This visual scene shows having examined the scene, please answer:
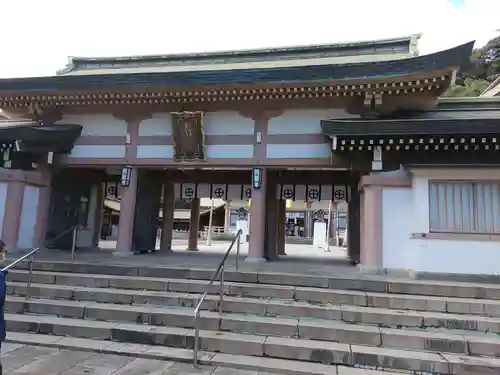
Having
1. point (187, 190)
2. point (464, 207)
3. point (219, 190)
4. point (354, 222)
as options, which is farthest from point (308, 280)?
point (187, 190)

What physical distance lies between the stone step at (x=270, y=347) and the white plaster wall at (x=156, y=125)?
558 cm

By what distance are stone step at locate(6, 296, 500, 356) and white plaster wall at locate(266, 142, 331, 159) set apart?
4.56m

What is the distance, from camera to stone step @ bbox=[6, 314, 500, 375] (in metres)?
4.98

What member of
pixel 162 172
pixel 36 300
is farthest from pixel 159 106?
pixel 36 300

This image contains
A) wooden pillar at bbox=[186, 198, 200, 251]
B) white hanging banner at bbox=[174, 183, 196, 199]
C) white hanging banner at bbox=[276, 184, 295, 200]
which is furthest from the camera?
wooden pillar at bbox=[186, 198, 200, 251]

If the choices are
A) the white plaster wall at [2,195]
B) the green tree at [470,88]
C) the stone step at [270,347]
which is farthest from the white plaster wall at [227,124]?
the green tree at [470,88]

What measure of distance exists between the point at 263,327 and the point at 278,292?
3.81 ft

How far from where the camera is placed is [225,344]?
5508mm

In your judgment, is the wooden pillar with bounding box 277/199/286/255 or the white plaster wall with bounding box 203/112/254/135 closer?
the white plaster wall with bounding box 203/112/254/135

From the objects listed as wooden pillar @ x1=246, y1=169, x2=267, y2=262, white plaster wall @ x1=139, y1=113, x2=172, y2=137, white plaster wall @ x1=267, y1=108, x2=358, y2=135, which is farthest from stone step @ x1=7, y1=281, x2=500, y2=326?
white plaster wall @ x1=139, y1=113, x2=172, y2=137

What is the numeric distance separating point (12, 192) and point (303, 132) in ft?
26.0

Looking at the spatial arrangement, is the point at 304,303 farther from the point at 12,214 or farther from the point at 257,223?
the point at 12,214

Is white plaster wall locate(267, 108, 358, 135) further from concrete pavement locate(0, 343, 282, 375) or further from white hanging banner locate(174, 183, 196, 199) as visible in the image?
concrete pavement locate(0, 343, 282, 375)

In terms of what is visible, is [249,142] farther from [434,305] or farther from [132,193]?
[434,305]
